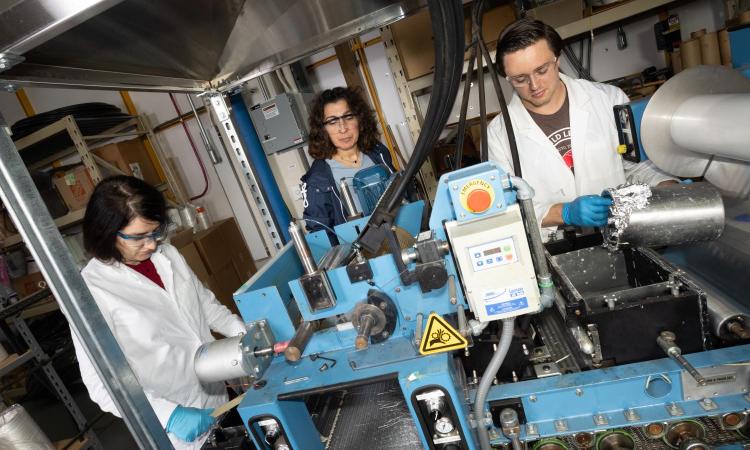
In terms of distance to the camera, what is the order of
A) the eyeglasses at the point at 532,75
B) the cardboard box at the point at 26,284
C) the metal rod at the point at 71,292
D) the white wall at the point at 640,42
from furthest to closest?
the cardboard box at the point at 26,284
the white wall at the point at 640,42
the eyeglasses at the point at 532,75
the metal rod at the point at 71,292

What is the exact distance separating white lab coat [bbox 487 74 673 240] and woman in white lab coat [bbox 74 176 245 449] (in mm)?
1161

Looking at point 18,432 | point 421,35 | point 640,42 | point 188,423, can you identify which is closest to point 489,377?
point 188,423

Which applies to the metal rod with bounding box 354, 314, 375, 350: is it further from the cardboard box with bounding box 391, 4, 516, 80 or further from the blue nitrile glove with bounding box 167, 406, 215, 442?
the cardboard box with bounding box 391, 4, 516, 80

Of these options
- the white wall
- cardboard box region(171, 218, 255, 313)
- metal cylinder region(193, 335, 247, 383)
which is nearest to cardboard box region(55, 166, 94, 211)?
cardboard box region(171, 218, 255, 313)

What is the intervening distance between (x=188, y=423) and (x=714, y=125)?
1382 millimetres

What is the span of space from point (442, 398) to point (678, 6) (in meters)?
2.57

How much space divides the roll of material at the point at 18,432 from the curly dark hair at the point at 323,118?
5.49 feet

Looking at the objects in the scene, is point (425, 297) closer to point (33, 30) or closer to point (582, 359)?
point (582, 359)

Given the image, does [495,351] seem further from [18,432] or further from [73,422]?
[73,422]

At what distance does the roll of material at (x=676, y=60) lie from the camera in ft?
6.04

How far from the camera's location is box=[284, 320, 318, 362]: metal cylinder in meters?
0.69

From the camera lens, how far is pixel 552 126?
128 cm

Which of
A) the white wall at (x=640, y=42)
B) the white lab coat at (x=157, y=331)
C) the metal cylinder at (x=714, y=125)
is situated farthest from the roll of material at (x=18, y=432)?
the white wall at (x=640, y=42)

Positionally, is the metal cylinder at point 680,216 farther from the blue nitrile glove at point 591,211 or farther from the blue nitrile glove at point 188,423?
the blue nitrile glove at point 188,423
